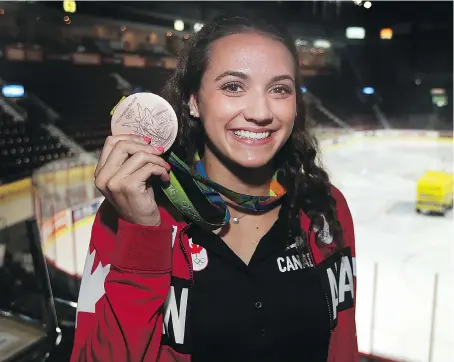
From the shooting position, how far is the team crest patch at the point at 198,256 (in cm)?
81

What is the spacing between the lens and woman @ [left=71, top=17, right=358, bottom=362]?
27.4 inches

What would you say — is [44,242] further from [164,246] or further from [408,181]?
[408,181]

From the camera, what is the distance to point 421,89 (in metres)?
1.74

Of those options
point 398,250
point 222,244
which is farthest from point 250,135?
point 398,250

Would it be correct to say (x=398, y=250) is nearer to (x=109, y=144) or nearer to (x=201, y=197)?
(x=201, y=197)

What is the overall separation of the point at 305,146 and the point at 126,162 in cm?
50

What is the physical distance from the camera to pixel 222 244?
82 centimetres

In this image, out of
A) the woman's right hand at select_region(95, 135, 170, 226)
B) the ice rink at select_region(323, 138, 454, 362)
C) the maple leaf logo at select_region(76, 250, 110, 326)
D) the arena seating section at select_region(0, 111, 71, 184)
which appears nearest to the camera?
the woman's right hand at select_region(95, 135, 170, 226)

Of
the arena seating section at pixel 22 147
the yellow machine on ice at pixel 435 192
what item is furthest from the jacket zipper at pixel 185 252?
the yellow machine on ice at pixel 435 192

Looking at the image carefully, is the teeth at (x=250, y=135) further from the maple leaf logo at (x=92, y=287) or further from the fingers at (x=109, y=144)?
the maple leaf logo at (x=92, y=287)

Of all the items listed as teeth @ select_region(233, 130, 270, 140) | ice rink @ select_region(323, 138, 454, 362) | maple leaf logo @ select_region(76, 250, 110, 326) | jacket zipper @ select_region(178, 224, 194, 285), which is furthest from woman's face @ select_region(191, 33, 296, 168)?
ice rink @ select_region(323, 138, 454, 362)

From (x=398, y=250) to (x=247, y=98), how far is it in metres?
1.37

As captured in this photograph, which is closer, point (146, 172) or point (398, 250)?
point (146, 172)

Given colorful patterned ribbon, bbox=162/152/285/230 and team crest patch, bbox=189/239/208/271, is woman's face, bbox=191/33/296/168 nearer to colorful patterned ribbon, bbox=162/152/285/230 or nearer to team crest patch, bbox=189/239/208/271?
colorful patterned ribbon, bbox=162/152/285/230
